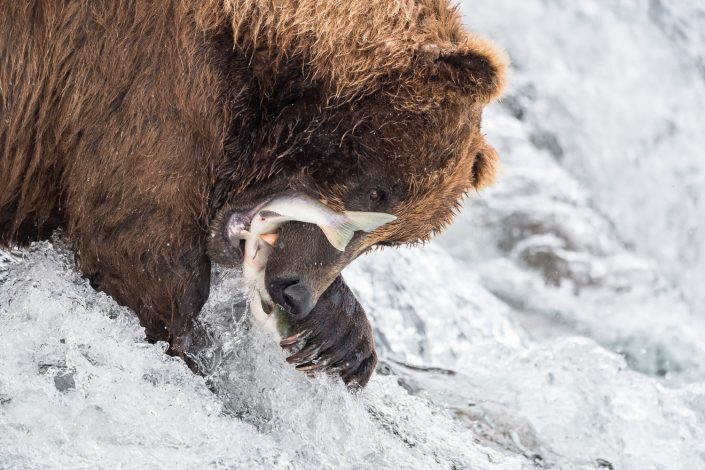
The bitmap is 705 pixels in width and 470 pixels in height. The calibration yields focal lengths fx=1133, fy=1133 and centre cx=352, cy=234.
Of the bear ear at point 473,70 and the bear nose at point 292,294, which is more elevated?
the bear ear at point 473,70

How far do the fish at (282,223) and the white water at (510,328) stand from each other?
26 cm

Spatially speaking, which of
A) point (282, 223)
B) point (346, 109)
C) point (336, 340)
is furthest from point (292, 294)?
point (346, 109)

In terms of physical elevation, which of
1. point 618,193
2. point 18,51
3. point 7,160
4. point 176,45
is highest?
point 176,45

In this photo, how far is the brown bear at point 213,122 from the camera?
3.89 m

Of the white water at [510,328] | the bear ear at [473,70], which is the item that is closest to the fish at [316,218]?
the white water at [510,328]

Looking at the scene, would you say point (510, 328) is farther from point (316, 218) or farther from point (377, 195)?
point (316, 218)

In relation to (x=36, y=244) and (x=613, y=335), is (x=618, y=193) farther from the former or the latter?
(x=36, y=244)

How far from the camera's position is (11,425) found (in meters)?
3.77

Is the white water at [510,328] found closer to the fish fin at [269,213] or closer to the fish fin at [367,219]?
the fish fin at [269,213]

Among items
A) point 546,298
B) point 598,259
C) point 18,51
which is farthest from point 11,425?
point 598,259

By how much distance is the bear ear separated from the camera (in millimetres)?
3941

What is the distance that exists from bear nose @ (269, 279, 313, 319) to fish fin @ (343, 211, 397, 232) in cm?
30

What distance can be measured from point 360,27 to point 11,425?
5.94ft

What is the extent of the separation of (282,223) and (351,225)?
0.83 ft
